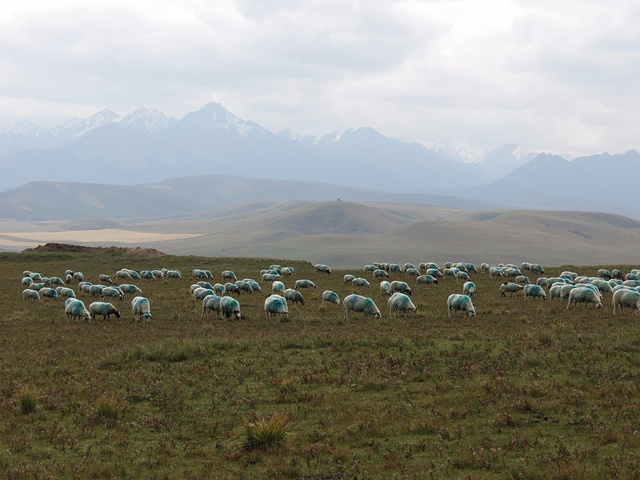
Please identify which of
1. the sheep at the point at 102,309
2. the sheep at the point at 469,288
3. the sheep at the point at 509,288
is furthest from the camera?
the sheep at the point at 509,288

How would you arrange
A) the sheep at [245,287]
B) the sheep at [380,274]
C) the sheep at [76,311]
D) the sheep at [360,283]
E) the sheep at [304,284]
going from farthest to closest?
the sheep at [380,274], the sheep at [304,284], the sheep at [360,283], the sheep at [245,287], the sheep at [76,311]

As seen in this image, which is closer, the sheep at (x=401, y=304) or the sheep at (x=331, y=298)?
the sheep at (x=401, y=304)

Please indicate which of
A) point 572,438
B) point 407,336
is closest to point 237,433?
point 572,438

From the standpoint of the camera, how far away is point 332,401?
13.4m

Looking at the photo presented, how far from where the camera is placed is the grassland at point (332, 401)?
9906mm

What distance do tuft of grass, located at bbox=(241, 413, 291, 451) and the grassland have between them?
12 centimetres

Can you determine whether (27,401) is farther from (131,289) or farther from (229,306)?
(131,289)

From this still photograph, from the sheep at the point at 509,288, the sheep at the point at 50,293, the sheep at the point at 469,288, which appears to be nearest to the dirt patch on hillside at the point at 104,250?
the sheep at the point at 50,293

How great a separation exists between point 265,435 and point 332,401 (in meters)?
2.97

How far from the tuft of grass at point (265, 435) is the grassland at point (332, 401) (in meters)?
0.12

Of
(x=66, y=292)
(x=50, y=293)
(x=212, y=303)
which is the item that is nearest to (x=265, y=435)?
(x=212, y=303)

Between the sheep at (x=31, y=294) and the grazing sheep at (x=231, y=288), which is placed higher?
the grazing sheep at (x=231, y=288)

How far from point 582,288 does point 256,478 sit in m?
24.3

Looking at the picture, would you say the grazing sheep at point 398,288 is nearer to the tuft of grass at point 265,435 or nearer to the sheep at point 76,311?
the sheep at point 76,311
